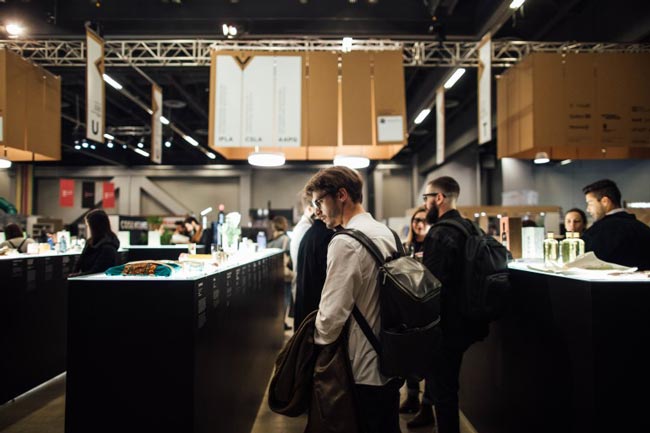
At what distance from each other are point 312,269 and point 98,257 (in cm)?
226

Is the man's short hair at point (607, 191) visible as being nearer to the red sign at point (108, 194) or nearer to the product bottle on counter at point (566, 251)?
the product bottle on counter at point (566, 251)

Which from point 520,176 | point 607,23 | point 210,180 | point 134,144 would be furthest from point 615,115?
point 210,180

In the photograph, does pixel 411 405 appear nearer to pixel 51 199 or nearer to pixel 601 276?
pixel 601 276

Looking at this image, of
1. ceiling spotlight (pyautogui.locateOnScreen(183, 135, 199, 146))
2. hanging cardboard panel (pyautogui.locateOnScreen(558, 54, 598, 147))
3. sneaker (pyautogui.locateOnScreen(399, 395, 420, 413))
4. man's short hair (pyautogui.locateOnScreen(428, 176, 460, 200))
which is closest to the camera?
man's short hair (pyautogui.locateOnScreen(428, 176, 460, 200))

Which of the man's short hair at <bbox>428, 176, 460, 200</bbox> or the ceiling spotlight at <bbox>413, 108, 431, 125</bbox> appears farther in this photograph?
the ceiling spotlight at <bbox>413, 108, 431, 125</bbox>

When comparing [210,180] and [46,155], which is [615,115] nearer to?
[46,155]

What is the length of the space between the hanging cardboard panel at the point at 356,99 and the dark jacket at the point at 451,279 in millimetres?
1574

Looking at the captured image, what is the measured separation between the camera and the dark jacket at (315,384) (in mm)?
1467

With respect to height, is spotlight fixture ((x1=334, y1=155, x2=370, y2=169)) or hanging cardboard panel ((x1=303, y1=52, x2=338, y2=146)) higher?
hanging cardboard panel ((x1=303, y1=52, x2=338, y2=146))

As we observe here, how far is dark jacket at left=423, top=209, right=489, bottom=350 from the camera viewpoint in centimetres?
234

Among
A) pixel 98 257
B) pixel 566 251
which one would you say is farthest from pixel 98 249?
pixel 566 251

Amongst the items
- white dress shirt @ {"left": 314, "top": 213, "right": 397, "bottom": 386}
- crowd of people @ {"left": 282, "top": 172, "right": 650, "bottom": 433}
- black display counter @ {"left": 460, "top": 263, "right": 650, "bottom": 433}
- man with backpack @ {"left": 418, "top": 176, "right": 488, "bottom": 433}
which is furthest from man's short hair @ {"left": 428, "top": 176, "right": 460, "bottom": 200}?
white dress shirt @ {"left": 314, "top": 213, "right": 397, "bottom": 386}

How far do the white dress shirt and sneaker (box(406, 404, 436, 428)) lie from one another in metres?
1.85

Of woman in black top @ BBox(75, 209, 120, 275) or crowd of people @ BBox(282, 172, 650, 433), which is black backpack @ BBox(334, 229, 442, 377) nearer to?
crowd of people @ BBox(282, 172, 650, 433)
